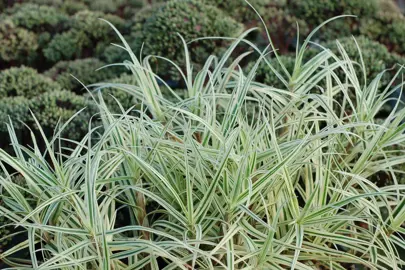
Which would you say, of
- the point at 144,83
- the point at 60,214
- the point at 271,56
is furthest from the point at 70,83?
the point at 60,214

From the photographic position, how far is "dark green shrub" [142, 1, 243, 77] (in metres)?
2.40

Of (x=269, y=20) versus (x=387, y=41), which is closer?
(x=387, y=41)

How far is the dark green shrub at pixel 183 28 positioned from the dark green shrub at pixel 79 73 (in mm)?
256

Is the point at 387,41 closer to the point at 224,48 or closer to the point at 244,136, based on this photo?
the point at 224,48

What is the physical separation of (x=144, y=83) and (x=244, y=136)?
313 mm

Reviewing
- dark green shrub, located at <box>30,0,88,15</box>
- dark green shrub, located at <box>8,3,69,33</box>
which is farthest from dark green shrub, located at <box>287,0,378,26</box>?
dark green shrub, located at <box>30,0,88,15</box>

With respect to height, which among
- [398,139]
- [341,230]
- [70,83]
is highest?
[398,139]

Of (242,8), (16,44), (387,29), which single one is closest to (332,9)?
(387,29)

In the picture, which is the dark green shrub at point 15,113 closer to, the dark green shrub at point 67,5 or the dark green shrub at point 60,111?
the dark green shrub at point 60,111

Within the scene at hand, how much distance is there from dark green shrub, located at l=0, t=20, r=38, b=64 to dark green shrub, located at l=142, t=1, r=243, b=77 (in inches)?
31.0

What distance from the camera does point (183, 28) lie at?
2.40 m

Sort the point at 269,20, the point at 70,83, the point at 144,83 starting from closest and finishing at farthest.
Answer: the point at 144,83 < the point at 70,83 < the point at 269,20

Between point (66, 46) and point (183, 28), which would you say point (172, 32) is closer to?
point (183, 28)

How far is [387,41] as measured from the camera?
260 centimetres
